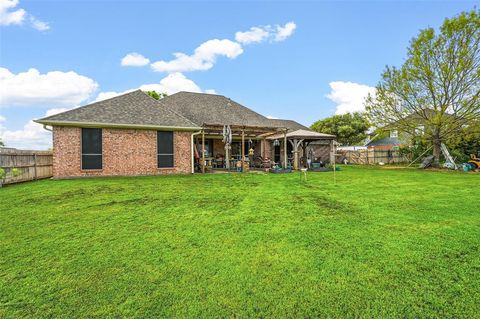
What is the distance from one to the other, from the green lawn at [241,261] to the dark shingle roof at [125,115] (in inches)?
269

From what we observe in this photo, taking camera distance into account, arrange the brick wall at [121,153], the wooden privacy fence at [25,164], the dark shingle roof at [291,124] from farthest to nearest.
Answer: the dark shingle roof at [291,124]
the brick wall at [121,153]
the wooden privacy fence at [25,164]

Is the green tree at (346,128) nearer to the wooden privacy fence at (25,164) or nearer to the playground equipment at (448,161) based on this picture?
the playground equipment at (448,161)

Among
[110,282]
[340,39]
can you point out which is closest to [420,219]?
[110,282]

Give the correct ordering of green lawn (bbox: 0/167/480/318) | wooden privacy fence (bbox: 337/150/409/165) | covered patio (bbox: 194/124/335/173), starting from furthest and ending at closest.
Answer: wooden privacy fence (bbox: 337/150/409/165) → covered patio (bbox: 194/124/335/173) → green lawn (bbox: 0/167/480/318)

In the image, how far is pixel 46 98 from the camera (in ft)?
54.1

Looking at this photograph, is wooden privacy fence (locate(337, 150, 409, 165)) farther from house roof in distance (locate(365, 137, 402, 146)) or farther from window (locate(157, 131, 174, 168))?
window (locate(157, 131, 174, 168))

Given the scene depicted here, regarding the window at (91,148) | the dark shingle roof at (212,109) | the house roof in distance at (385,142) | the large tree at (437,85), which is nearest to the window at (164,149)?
the window at (91,148)

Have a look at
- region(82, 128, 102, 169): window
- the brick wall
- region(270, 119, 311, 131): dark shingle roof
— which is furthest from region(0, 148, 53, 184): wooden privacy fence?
region(270, 119, 311, 131): dark shingle roof

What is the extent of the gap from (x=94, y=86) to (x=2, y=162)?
11.3 m

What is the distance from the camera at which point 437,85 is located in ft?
51.2

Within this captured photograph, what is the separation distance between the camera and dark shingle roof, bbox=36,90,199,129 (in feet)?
36.7

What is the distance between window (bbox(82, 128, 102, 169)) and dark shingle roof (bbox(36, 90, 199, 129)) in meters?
0.61

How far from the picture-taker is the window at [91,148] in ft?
37.7

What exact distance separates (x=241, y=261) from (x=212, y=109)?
683 inches
